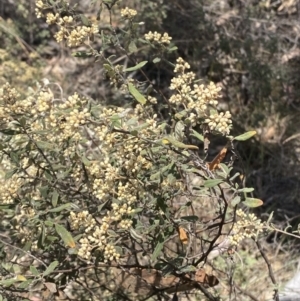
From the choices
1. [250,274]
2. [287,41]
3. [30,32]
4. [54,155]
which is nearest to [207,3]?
[287,41]

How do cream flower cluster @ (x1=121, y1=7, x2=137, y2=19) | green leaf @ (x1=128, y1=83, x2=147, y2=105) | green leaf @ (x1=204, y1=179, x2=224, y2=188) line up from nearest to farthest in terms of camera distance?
green leaf @ (x1=204, y1=179, x2=224, y2=188) < green leaf @ (x1=128, y1=83, x2=147, y2=105) < cream flower cluster @ (x1=121, y1=7, x2=137, y2=19)

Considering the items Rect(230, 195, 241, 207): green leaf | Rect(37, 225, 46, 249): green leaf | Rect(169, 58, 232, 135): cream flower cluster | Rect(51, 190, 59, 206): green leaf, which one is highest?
Rect(169, 58, 232, 135): cream flower cluster

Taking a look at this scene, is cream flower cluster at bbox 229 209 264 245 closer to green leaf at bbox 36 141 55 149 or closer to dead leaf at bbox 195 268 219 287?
dead leaf at bbox 195 268 219 287

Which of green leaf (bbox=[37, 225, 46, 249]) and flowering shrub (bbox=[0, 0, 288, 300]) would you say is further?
green leaf (bbox=[37, 225, 46, 249])

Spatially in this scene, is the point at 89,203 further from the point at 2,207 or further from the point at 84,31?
the point at 84,31

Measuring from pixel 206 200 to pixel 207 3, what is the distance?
1522mm

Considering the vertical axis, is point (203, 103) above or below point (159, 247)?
above

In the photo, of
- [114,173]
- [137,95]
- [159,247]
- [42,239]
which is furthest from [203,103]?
[42,239]

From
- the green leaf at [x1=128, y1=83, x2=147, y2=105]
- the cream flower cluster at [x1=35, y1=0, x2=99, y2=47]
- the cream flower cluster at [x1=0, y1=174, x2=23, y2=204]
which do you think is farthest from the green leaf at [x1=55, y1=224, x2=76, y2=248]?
the cream flower cluster at [x1=35, y1=0, x2=99, y2=47]

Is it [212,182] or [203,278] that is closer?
[212,182]

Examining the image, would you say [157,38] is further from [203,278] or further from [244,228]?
[203,278]

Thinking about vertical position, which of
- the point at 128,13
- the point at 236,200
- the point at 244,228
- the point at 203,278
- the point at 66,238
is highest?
the point at 128,13

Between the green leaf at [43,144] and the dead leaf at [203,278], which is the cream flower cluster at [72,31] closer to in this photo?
the green leaf at [43,144]

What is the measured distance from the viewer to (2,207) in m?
1.72
